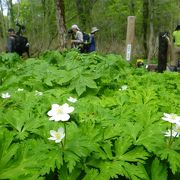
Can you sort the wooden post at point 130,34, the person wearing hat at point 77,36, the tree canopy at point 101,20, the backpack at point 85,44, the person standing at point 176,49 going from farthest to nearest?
the tree canopy at point 101,20
the person standing at point 176,49
the backpack at point 85,44
the person wearing hat at point 77,36
the wooden post at point 130,34

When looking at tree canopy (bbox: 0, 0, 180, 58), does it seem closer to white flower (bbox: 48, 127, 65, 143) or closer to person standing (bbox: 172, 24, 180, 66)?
person standing (bbox: 172, 24, 180, 66)

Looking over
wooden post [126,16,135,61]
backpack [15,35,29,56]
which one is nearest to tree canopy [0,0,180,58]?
backpack [15,35,29,56]

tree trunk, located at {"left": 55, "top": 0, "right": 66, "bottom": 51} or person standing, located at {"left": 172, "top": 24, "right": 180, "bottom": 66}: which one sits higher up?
tree trunk, located at {"left": 55, "top": 0, "right": 66, "bottom": 51}

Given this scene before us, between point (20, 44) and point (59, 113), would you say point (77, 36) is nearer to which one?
point (20, 44)

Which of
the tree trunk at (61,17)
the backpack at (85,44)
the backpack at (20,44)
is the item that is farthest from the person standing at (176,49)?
the backpack at (20,44)

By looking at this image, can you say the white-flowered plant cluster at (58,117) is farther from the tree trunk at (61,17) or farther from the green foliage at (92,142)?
the tree trunk at (61,17)

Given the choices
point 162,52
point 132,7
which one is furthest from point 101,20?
point 162,52

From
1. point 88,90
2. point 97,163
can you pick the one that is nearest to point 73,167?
point 97,163

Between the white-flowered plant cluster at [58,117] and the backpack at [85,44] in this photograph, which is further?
the backpack at [85,44]

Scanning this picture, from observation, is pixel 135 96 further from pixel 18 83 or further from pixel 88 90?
pixel 18 83

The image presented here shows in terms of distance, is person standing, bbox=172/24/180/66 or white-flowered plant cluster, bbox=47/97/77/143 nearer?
white-flowered plant cluster, bbox=47/97/77/143

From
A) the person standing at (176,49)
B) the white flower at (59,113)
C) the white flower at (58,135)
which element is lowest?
the person standing at (176,49)

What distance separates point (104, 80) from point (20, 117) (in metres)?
1.95

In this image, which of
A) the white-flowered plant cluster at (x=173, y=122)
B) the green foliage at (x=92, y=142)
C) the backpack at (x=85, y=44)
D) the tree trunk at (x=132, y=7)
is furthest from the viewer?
the tree trunk at (x=132, y=7)
